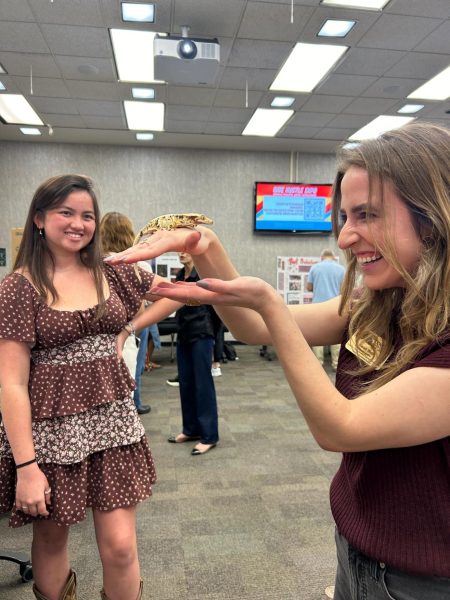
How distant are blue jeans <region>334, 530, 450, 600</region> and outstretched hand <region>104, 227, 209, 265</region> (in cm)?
69

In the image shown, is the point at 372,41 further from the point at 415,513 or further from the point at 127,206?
the point at 127,206

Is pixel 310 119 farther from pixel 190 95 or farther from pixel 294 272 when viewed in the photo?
pixel 294 272

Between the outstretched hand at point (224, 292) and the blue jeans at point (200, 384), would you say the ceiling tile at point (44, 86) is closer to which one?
the blue jeans at point (200, 384)

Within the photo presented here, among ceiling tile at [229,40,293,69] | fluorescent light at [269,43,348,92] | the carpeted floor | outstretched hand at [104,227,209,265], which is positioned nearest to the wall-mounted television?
fluorescent light at [269,43,348,92]

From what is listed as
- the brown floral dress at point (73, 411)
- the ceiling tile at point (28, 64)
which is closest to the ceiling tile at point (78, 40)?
the ceiling tile at point (28, 64)

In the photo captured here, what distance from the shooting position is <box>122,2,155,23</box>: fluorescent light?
345 centimetres

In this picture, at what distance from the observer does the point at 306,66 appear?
4.50 meters

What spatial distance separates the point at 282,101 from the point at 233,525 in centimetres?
482

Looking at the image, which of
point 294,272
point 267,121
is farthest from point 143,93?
point 294,272

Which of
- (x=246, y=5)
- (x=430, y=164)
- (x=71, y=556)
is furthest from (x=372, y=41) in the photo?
(x=71, y=556)

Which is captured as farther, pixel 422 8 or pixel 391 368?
pixel 422 8

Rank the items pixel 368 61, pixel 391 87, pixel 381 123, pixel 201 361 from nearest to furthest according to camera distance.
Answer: pixel 201 361, pixel 368 61, pixel 391 87, pixel 381 123

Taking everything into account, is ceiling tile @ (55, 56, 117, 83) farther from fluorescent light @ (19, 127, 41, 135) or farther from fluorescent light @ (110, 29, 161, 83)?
fluorescent light @ (19, 127, 41, 135)

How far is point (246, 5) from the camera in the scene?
340 cm
